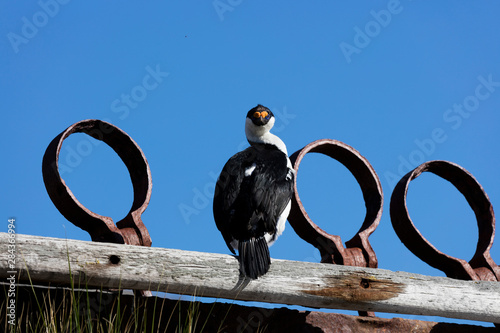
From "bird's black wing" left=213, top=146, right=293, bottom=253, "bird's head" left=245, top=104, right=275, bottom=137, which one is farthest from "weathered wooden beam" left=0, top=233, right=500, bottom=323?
"bird's head" left=245, top=104, right=275, bottom=137

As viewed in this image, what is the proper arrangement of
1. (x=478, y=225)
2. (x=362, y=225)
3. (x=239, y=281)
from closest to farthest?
(x=239, y=281) → (x=362, y=225) → (x=478, y=225)

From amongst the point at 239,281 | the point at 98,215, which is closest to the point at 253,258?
the point at 239,281

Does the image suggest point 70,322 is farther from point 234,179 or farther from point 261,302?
point 234,179

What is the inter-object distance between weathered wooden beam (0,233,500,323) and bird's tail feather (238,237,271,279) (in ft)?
0.17

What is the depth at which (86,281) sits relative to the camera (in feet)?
12.4

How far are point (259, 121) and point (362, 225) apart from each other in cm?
111

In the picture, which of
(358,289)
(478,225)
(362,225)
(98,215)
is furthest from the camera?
(478,225)

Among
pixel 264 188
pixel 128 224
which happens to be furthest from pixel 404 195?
pixel 128 224

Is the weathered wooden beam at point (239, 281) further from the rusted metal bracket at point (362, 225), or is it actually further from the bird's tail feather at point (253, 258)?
the rusted metal bracket at point (362, 225)

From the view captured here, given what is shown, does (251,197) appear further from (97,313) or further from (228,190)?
(97,313)

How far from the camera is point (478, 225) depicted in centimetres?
562

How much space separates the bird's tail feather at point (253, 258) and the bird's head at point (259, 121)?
134 centimetres

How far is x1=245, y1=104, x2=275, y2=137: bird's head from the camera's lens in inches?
208

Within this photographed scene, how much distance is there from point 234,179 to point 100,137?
3.20 ft
